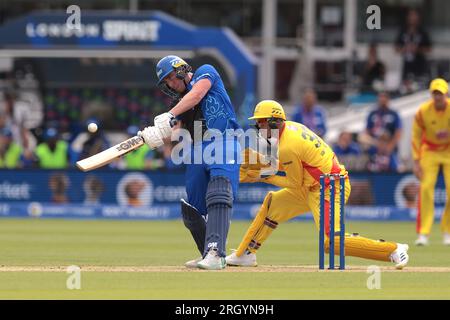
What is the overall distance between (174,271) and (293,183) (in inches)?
59.8

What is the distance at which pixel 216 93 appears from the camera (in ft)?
39.3

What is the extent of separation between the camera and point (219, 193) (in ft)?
38.6

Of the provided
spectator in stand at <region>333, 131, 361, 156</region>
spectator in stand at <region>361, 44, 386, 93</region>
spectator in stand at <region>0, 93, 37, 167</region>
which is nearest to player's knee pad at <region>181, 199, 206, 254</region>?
spectator in stand at <region>333, 131, 361, 156</region>

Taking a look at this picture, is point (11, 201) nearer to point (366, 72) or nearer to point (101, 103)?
point (101, 103)

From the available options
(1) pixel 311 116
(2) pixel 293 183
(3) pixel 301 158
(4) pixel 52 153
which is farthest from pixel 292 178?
(4) pixel 52 153

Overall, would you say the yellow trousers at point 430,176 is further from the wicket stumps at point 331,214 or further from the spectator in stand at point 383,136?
the spectator in stand at point 383,136

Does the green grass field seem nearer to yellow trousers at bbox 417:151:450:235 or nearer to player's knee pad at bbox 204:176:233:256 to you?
player's knee pad at bbox 204:176:233:256

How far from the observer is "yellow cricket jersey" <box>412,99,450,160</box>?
55.0 ft

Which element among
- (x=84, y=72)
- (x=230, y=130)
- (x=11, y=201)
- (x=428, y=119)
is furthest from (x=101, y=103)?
(x=230, y=130)

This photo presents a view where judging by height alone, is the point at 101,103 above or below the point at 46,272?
above

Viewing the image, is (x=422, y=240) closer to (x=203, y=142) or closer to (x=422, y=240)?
(x=422, y=240)

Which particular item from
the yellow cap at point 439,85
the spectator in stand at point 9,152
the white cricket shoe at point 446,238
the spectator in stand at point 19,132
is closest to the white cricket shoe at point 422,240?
the white cricket shoe at point 446,238

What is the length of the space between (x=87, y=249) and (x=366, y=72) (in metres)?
13.1

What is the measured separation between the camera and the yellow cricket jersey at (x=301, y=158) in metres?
12.3
